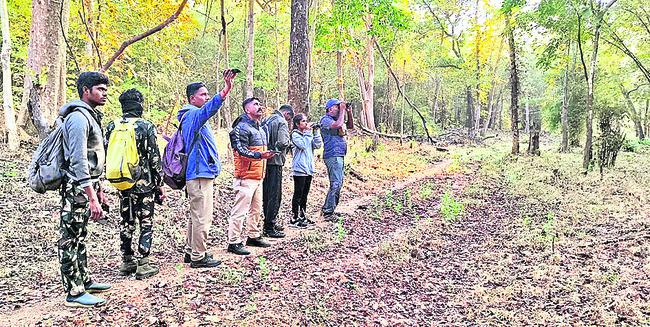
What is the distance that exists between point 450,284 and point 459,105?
48584 mm

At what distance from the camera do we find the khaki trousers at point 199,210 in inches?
166

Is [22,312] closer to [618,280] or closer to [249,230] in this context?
[249,230]

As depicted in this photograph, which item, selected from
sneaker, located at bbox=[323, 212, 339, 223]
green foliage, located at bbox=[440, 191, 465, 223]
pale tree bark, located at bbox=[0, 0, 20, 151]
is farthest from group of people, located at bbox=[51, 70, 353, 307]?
pale tree bark, located at bbox=[0, 0, 20, 151]

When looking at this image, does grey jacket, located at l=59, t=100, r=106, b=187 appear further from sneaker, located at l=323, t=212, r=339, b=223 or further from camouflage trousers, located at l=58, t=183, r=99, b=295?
sneaker, located at l=323, t=212, r=339, b=223

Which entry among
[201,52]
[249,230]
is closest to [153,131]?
[249,230]

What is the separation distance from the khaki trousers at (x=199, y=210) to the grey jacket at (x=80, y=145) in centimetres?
103

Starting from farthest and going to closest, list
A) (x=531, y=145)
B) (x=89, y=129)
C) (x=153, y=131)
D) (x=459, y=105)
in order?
(x=459, y=105) < (x=531, y=145) < (x=153, y=131) < (x=89, y=129)

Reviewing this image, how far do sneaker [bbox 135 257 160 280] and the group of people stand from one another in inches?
0.4

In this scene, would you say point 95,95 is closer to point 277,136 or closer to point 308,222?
point 277,136

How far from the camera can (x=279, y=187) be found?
576cm

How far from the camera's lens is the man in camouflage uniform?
396 centimetres

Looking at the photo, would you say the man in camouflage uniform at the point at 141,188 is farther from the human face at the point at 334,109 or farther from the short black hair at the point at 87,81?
the human face at the point at 334,109

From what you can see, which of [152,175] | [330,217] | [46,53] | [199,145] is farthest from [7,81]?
[330,217]

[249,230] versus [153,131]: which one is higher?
[153,131]
